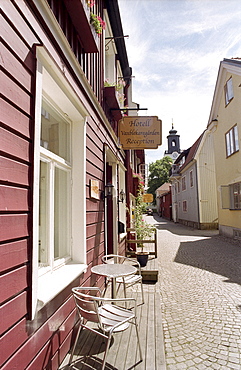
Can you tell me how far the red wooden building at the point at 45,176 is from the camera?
4.92 feet

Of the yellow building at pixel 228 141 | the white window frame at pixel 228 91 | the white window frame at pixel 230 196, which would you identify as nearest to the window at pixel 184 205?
the yellow building at pixel 228 141

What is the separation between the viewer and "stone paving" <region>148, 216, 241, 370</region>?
8.68 feet

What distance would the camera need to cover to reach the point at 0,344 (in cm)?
133

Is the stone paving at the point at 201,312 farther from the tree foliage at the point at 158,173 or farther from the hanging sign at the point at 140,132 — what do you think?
the tree foliage at the point at 158,173

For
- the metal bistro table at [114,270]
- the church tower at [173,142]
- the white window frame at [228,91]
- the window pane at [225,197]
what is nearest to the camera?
the metal bistro table at [114,270]

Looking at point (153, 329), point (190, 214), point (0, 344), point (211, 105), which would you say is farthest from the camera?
point (190, 214)

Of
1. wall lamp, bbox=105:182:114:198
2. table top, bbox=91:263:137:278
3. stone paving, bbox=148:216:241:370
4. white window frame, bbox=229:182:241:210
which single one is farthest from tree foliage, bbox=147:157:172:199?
table top, bbox=91:263:137:278

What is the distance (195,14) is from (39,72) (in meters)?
4.13

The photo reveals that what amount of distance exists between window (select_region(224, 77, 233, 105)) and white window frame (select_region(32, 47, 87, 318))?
10.6 m

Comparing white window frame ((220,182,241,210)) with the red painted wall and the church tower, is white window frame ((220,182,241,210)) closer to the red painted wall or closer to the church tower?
the red painted wall

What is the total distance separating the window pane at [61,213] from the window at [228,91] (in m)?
11.0

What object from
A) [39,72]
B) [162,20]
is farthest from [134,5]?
[39,72]

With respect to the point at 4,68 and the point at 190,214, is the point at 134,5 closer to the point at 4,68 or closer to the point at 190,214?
the point at 4,68

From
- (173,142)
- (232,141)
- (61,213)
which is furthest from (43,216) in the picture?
(173,142)
